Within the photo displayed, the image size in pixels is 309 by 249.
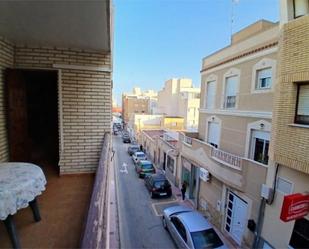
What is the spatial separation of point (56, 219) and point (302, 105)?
6522 mm

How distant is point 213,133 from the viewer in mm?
12422

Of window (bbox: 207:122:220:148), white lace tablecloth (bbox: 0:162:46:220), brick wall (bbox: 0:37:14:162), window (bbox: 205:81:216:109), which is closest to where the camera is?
white lace tablecloth (bbox: 0:162:46:220)

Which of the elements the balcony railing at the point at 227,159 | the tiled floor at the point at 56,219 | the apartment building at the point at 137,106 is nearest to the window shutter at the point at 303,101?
the balcony railing at the point at 227,159

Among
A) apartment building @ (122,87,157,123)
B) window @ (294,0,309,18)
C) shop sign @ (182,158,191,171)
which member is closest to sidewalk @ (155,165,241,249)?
shop sign @ (182,158,191,171)

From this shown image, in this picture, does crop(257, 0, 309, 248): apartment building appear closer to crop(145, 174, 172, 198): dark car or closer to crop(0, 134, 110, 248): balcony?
crop(0, 134, 110, 248): balcony

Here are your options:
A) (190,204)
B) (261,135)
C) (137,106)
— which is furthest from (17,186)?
(137,106)

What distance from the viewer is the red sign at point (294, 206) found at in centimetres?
543

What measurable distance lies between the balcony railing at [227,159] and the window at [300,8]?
5.21 meters

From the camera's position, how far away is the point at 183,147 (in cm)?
1381

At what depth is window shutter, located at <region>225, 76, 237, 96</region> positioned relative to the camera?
34.5 feet

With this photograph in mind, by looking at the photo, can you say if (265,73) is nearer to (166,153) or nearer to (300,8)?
(300,8)

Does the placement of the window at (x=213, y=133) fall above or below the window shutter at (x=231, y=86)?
below

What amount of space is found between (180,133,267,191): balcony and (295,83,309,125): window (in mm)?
2137

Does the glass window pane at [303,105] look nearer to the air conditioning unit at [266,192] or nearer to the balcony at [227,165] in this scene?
the balcony at [227,165]
